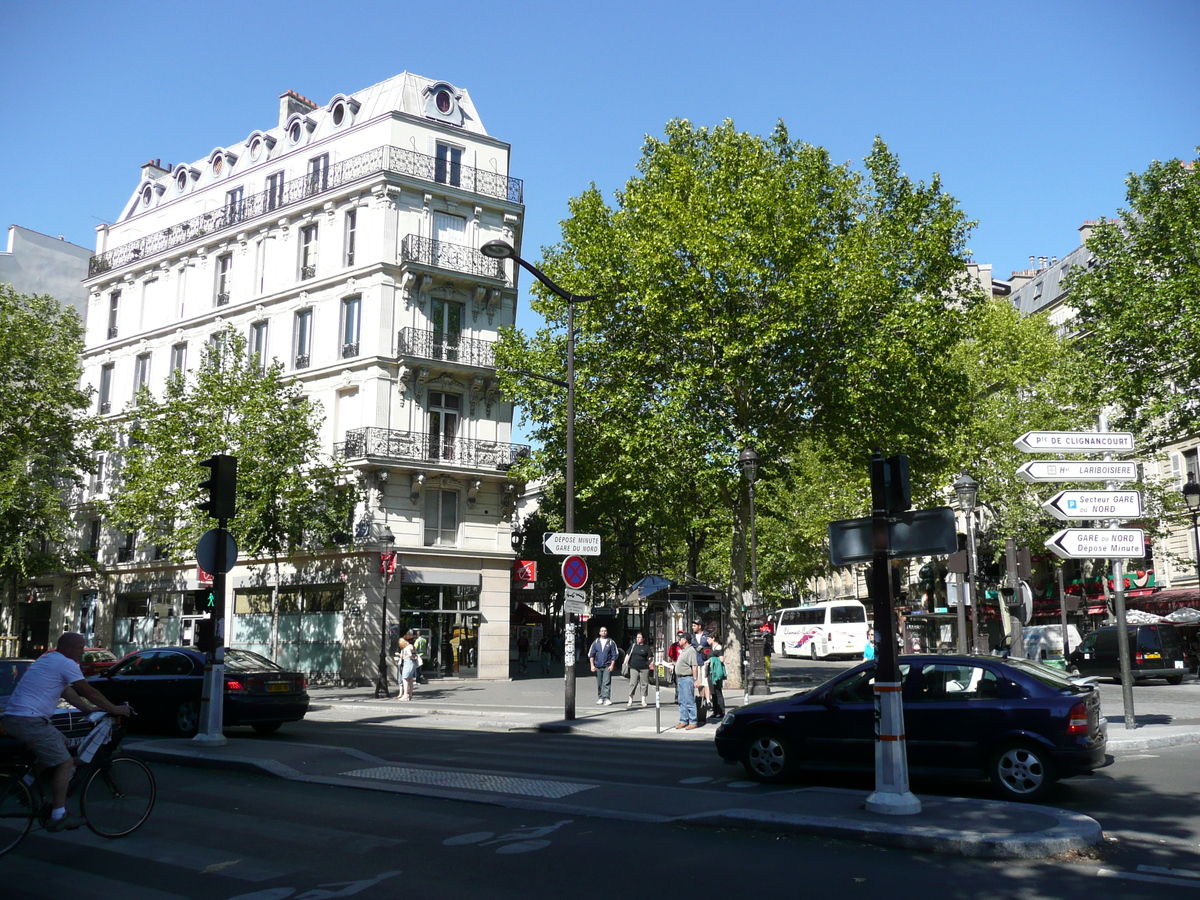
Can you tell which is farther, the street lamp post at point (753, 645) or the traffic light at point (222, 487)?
the street lamp post at point (753, 645)

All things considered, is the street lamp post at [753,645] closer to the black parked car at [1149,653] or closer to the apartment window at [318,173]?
the black parked car at [1149,653]

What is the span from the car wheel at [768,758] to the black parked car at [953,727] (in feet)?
0.04

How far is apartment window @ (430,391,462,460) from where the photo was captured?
115 feet

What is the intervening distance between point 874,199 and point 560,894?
27126 mm

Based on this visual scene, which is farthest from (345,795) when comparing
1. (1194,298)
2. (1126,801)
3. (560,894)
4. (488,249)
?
(1194,298)

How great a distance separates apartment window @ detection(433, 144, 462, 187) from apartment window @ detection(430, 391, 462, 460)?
7939mm

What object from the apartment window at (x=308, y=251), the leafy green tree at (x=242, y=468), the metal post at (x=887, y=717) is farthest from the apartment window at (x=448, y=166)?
the metal post at (x=887, y=717)

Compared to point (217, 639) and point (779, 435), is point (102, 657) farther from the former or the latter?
point (779, 435)

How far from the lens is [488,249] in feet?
61.0

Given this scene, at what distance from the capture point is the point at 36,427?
125 ft

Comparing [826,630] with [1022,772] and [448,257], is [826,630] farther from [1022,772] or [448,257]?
[1022,772]

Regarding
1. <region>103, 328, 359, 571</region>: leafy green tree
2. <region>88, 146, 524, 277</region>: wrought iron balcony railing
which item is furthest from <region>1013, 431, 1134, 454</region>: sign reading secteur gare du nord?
<region>88, 146, 524, 277</region>: wrought iron balcony railing

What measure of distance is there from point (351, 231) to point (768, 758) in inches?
1163

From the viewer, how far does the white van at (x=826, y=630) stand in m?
52.4
